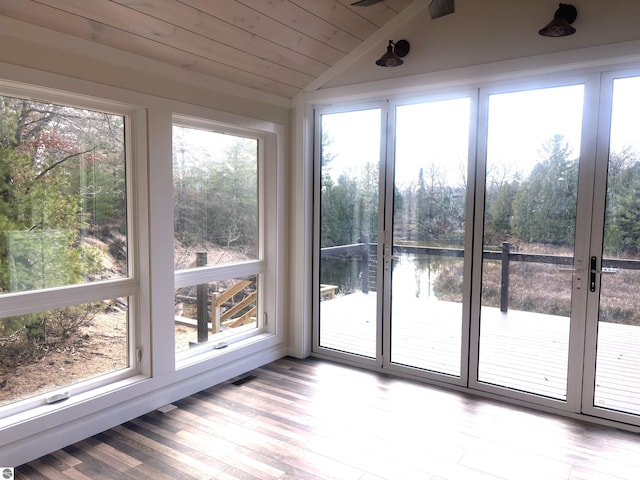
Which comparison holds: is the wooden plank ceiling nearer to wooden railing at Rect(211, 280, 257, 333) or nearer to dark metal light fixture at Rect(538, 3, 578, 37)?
dark metal light fixture at Rect(538, 3, 578, 37)

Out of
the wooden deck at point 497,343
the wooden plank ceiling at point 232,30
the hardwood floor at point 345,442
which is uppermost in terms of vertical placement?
the wooden plank ceiling at point 232,30

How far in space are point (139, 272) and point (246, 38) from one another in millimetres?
1680

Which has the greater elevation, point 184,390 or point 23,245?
point 23,245

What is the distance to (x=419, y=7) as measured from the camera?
10.8 feet

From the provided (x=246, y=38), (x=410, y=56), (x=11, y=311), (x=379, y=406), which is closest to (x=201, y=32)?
(x=246, y=38)

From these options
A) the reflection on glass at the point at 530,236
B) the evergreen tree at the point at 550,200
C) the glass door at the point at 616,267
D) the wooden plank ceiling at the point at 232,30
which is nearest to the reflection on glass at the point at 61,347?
the wooden plank ceiling at the point at 232,30

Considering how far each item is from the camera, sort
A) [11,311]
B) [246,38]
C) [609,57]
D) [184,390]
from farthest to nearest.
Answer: [184,390] < [246,38] < [609,57] < [11,311]

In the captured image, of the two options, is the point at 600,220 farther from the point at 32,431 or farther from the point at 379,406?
the point at 32,431

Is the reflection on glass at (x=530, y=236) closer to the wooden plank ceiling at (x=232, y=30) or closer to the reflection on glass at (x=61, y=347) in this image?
the wooden plank ceiling at (x=232, y=30)

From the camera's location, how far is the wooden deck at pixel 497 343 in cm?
287

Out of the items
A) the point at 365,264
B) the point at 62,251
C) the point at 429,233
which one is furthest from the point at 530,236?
the point at 62,251

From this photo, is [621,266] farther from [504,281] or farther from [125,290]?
[125,290]

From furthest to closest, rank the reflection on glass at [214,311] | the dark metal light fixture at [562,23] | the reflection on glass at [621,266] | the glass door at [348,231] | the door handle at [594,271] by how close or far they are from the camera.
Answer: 1. the glass door at [348,231]
2. the reflection on glass at [214,311]
3. the door handle at [594,271]
4. the reflection on glass at [621,266]
5. the dark metal light fixture at [562,23]

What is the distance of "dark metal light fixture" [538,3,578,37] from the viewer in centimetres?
261
